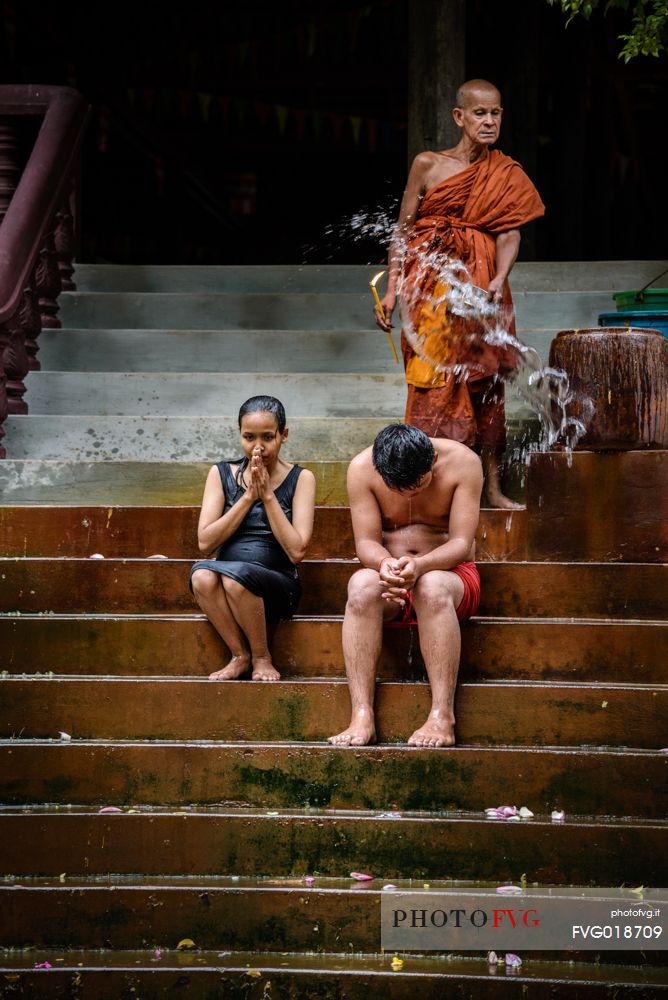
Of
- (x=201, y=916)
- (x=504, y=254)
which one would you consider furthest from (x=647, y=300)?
(x=201, y=916)

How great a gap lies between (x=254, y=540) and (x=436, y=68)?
5.12m

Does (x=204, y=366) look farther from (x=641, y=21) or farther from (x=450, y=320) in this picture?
(x=641, y=21)

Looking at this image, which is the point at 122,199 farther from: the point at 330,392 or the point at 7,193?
the point at 330,392

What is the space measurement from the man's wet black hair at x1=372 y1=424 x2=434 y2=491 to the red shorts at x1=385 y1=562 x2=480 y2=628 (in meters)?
0.41

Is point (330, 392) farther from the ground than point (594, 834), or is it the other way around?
point (330, 392)

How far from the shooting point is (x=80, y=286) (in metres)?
9.42

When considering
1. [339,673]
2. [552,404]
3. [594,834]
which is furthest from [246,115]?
[594,834]

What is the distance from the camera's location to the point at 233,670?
5379 mm

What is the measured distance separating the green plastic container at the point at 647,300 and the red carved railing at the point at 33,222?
11.5 feet

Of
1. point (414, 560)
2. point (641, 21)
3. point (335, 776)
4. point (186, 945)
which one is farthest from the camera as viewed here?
point (641, 21)

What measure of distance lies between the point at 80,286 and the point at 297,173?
30.4ft

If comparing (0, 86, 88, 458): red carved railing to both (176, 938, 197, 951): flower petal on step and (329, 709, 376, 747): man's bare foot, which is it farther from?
(176, 938, 197, 951): flower petal on step

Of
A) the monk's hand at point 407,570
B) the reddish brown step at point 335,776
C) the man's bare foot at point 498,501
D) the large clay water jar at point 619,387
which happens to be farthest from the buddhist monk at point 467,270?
the reddish brown step at point 335,776

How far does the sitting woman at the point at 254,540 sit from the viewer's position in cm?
535
